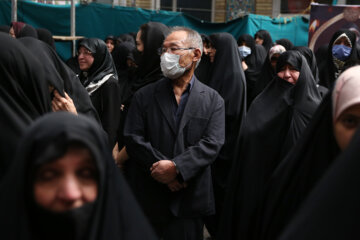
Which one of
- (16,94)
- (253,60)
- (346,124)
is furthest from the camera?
(253,60)

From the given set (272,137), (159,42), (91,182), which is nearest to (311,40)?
(159,42)

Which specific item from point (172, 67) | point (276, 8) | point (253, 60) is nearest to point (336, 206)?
point (172, 67)

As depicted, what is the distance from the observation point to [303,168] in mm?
1960

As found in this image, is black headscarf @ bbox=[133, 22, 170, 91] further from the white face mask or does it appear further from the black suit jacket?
the black suit jacket

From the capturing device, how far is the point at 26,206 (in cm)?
149

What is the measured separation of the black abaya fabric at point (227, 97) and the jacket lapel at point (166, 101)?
Result: 48.3 inches

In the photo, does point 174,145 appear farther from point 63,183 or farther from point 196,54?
point 63,183

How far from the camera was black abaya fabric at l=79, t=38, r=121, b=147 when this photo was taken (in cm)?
394

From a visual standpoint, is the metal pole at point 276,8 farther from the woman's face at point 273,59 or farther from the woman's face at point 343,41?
the woman's face at point 343,41

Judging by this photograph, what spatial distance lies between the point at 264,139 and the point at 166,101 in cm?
69

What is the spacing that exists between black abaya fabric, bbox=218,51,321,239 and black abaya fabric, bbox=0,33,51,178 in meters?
1.19

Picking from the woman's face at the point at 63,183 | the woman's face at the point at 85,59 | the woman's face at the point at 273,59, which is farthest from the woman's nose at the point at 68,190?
the woman's face at the point at 273,59

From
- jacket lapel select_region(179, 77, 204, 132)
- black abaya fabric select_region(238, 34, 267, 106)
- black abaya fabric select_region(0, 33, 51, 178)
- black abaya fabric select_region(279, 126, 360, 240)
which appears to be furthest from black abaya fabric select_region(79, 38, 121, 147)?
black abaya fabric select_region(238, 34, 267, 106)

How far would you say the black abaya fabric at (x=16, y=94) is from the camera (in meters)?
1.99
